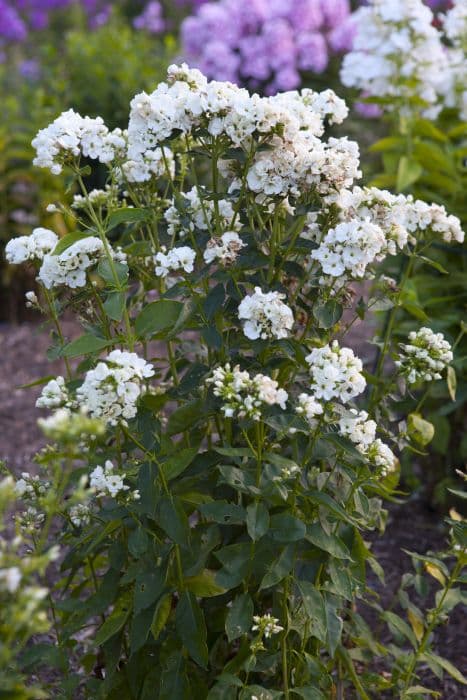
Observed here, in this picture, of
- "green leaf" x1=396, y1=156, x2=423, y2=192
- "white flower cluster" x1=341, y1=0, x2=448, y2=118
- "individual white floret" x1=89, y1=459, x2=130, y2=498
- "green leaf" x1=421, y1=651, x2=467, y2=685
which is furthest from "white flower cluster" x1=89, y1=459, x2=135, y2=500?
"white flower cluster" x1=341, y1=0, x2=448, y2=118

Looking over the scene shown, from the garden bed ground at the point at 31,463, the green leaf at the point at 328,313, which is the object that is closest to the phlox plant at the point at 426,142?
the garden bed ground at the point at 31,463

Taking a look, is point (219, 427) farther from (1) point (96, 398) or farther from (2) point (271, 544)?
(1) point (96, 398)

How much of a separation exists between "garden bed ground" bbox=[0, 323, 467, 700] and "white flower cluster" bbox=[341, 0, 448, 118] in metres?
1.58

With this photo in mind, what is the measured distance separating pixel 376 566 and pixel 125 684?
0.64m

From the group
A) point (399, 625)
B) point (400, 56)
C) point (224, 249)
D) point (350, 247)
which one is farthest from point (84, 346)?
point (400, 56)

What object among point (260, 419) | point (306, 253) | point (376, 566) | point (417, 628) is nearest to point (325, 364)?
point (260, 419)

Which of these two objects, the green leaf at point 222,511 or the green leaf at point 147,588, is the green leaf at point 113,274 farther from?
the green leaf at point 147,588

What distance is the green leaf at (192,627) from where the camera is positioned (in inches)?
72.6

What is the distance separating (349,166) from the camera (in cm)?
184

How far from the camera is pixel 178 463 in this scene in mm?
1821

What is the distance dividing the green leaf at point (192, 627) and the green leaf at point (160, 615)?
0.11 feet

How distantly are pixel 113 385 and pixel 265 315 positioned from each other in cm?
30

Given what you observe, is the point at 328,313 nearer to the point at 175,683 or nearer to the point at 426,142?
the point at 175,683

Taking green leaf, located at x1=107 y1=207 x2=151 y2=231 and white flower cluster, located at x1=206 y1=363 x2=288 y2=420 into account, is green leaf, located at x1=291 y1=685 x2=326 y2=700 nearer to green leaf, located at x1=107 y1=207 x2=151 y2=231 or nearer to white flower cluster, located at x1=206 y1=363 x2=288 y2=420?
white flower cluster, located at x1=206 y1=363 x2=288 y2=420
